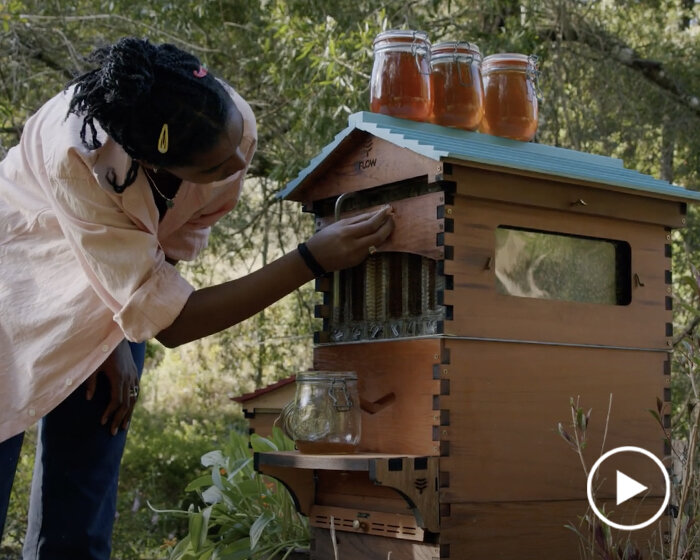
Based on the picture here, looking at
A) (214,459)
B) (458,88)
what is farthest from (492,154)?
(214,459)

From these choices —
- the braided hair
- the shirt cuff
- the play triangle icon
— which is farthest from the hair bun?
the play triangle icon

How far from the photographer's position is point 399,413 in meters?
2.57

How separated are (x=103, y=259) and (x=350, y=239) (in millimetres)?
619

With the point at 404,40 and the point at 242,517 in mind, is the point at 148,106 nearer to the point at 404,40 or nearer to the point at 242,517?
the point at 404,40

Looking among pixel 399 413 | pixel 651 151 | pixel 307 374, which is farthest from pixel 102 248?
pixel 651 151

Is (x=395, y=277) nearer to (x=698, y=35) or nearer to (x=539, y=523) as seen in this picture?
(x=539, y=523)

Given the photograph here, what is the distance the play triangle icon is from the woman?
0.96 meters

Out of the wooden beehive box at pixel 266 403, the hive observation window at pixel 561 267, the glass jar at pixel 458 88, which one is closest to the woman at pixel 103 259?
the hive observation window at pixel 561 267

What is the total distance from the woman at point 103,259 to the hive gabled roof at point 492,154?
224 mm

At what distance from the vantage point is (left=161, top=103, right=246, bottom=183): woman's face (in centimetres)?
226

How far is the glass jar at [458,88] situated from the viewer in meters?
2.87

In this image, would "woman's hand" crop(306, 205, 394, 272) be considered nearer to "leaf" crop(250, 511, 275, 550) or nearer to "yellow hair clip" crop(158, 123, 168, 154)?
"yellow hair clip" crop(158, 123, 168, 154)

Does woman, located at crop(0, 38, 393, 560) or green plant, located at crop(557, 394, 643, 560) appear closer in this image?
green plant, located at crop(557, 394, 643, 560)

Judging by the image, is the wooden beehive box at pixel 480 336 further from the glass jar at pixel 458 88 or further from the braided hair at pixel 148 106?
the braided hair at pixel 148 106
